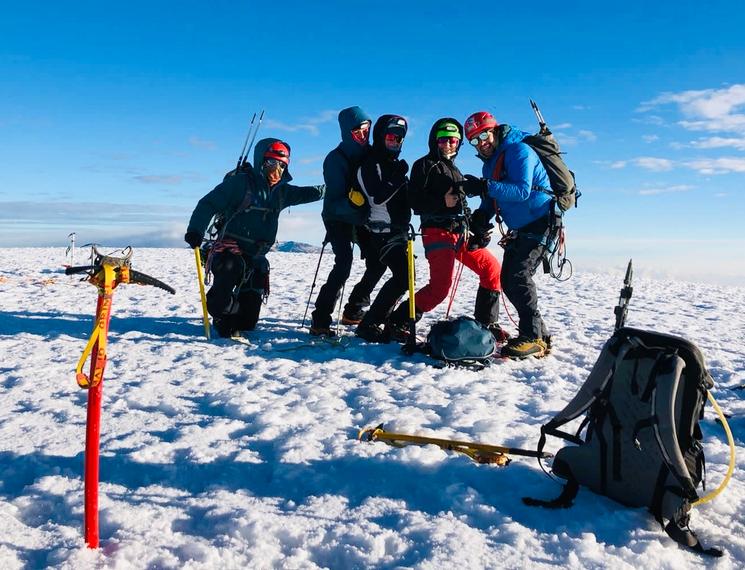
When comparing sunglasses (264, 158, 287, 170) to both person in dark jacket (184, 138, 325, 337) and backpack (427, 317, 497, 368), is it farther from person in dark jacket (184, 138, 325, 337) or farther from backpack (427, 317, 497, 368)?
backpack (427, 317, 497, 368)

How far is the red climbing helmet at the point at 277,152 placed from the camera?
24.8 ft

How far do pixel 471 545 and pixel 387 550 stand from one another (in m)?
0.46

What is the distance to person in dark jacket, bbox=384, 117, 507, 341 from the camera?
22.0 feet

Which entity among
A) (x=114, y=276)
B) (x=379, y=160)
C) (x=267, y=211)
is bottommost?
(x=114, y=276)

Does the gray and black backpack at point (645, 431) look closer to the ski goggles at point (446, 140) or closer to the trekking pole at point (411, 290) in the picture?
the trekking pole at point (411, 290)

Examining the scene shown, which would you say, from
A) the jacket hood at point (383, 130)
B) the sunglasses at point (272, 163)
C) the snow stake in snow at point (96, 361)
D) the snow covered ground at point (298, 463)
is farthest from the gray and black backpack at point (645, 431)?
the sunglasses at point (272, 163)

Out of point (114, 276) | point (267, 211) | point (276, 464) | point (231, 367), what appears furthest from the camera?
point (267, 211)

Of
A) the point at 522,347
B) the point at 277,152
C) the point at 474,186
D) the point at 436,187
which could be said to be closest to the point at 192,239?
the point at 277,152

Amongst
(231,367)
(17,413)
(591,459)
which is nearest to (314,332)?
(231,367)

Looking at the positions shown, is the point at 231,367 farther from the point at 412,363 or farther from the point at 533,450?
the point at 533,450

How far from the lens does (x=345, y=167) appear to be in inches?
280

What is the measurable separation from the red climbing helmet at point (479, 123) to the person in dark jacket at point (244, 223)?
242 centimetres

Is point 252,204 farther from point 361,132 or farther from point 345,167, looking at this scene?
point 361,132

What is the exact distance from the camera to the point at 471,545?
9.86 feet
